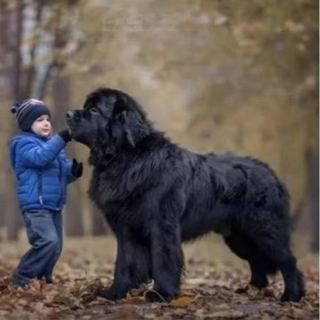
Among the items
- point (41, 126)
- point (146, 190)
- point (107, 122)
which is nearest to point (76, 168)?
point (41, 126)

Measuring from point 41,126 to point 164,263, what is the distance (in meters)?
Result: 1.78

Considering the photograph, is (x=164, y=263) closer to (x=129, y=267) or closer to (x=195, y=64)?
(x=129, y=267)

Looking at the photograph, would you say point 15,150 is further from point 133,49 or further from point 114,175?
point 133,49

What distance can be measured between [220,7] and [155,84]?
864 centimetres

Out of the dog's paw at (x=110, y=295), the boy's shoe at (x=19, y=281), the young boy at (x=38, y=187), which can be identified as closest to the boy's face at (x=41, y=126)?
the young boy at (x=38, y=187)

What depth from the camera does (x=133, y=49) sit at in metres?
26.0

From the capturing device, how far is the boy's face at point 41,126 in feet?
28.4

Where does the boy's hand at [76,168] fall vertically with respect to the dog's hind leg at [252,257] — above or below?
above

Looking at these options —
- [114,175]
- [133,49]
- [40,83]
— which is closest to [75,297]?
[114,175]

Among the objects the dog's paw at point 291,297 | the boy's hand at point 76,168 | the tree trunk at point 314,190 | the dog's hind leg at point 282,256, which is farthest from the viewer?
the tree trunk at point 314,190

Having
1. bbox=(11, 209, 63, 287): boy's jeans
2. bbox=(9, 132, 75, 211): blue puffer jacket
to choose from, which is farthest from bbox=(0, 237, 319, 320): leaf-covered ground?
bbox=(9, 132, 75, 211): blue puffer jacket

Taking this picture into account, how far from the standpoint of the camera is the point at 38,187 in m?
8.59

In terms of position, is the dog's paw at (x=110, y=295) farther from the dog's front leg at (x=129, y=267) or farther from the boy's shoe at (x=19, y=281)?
the boy's shoe at (x=19, y=281)

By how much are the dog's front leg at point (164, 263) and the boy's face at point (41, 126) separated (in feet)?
4.65
